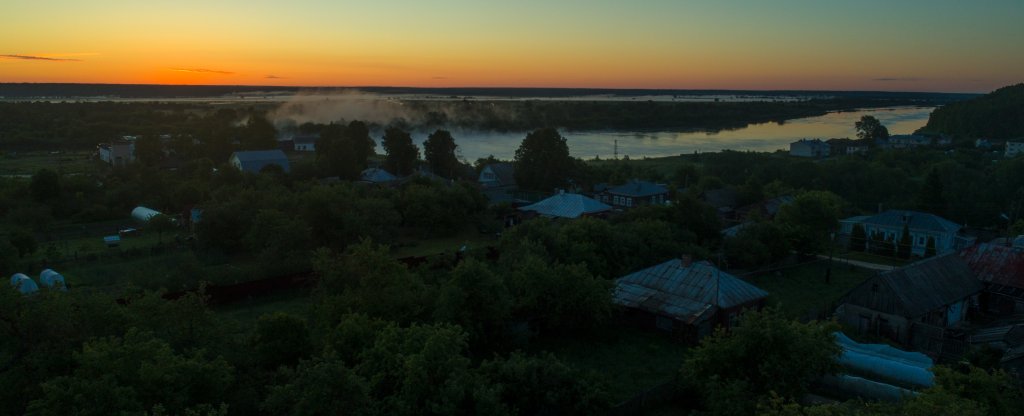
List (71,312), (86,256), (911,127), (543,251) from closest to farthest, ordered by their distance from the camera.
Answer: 1. (71,312)
2. (543,251)
3. (86,256)
4. (911,127)

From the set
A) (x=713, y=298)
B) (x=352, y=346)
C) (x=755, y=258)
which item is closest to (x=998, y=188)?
(x=755, y=258)

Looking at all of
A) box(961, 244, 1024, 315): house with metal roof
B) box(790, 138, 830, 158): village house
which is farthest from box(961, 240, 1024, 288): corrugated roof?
box(790, 138, 830, 158): village house

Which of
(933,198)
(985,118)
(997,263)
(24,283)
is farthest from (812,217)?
→ (985,118)

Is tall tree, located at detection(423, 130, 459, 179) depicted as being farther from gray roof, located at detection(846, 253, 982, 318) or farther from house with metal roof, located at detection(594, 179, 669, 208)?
gray roof, located at detection(846, 253, 982, 318)

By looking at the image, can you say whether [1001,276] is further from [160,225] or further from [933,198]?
[160,225]

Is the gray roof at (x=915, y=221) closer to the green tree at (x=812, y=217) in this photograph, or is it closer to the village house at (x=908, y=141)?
the green tree at (x=812, y=217)

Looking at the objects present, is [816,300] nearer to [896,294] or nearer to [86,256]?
[896,294]
